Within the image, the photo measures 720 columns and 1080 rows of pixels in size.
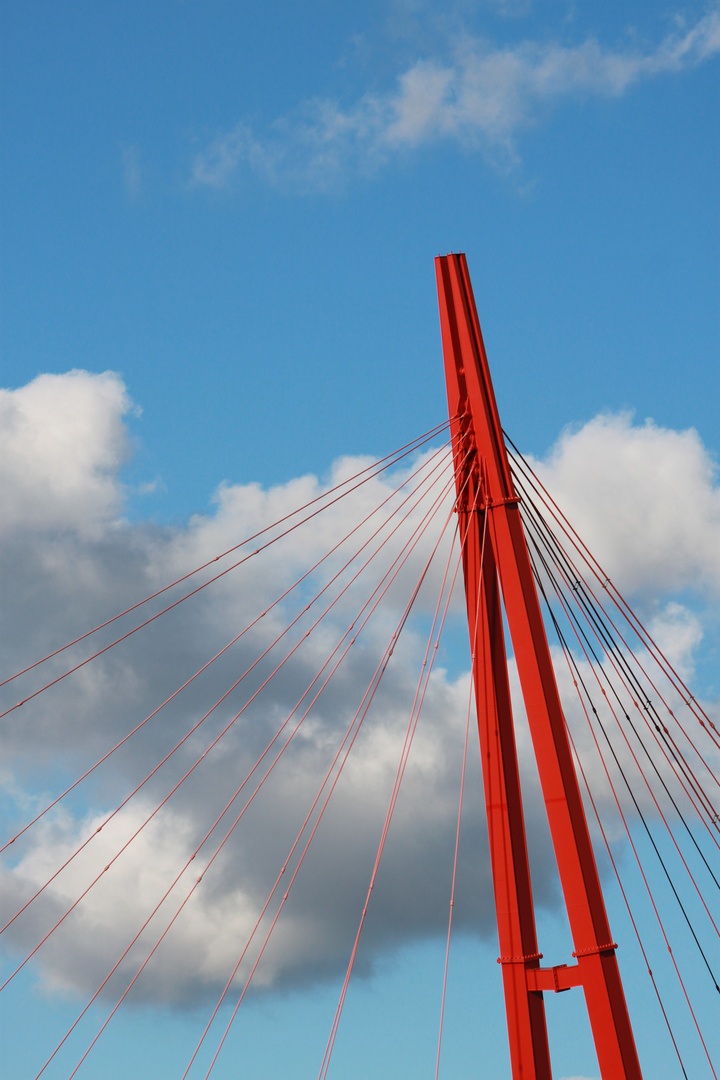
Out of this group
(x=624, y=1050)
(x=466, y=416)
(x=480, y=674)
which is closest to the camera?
(x=624, y=1050)

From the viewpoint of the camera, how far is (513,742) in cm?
1881

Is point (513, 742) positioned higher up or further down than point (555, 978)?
higher up

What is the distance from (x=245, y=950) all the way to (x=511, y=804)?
461 cm

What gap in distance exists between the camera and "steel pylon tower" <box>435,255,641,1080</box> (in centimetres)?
1653

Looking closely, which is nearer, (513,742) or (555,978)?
(555,978)

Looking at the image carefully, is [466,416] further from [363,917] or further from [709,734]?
[363,917]

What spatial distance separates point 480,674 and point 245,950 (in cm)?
557

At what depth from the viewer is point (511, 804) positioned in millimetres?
18281

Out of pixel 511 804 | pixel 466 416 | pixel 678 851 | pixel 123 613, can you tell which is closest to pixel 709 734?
pixel 678 851

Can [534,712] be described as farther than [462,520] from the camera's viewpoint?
No

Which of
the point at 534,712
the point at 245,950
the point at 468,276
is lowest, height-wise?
the point at 245,950

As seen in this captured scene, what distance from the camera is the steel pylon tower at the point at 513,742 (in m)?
16.5

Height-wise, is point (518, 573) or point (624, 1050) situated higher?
point (518, 573)

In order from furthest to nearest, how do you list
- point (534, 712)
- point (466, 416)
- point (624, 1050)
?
point (466, 416)
point (534, 712)
point (624, 1050)
